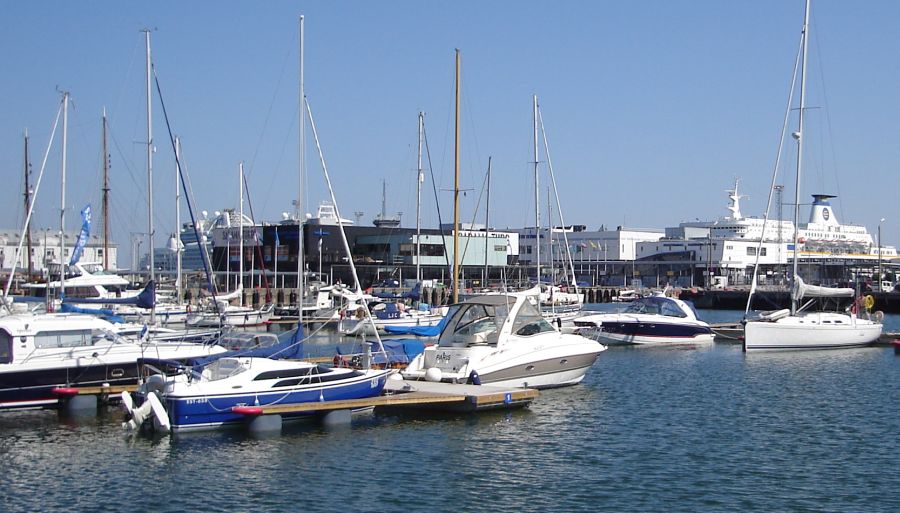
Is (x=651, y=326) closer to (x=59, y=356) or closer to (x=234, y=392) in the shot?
(x=234, y=392)

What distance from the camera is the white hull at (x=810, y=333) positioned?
44.4m

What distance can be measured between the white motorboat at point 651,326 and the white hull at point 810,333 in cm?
459

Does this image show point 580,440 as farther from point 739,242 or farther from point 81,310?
point 739,242

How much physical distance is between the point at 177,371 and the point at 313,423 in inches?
185

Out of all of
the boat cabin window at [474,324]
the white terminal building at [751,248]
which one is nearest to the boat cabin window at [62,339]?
the boat cabin window at [474,324]

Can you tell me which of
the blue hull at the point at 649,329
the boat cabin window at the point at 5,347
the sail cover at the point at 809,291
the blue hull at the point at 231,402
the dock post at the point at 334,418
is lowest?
the dock post at the point at 334,418

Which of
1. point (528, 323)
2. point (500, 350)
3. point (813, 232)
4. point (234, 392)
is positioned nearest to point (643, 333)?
point (528, 323)

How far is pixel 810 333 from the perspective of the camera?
4519 cm

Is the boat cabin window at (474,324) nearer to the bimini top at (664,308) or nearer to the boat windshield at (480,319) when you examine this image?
the boat windshield at (480,319)

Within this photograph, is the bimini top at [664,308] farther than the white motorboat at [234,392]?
Yes

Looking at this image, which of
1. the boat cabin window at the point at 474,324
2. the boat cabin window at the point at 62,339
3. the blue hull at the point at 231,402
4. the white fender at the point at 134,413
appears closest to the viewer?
the blue hull at the point at 231,402

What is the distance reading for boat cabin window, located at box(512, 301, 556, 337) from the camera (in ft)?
100

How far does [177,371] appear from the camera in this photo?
27484mm

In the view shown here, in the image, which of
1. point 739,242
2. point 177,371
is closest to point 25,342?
point 177,371
